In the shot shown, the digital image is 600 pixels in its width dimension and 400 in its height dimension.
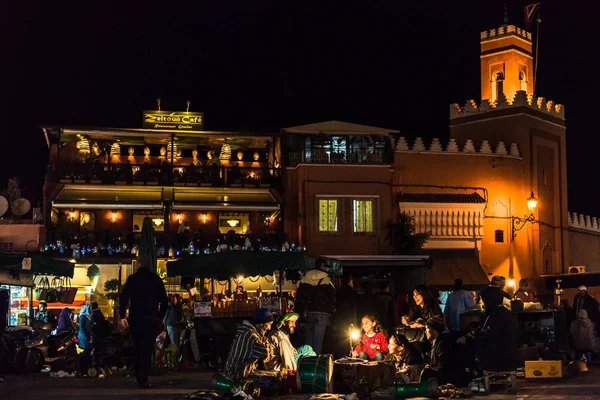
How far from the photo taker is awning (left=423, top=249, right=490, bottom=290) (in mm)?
28594

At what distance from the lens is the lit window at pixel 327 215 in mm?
29484

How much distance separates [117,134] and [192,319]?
12.2 meters

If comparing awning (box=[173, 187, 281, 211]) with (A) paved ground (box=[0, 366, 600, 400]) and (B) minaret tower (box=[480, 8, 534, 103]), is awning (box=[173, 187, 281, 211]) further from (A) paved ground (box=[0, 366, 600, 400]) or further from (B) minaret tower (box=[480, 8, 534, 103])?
(A) paved ground (box=[0, 366, 600, 400])

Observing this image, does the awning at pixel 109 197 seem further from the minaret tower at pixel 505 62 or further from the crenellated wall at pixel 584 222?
the crenellated wall at pixel 584 222

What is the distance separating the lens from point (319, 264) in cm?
1532

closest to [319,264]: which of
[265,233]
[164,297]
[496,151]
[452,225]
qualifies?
[164,297]

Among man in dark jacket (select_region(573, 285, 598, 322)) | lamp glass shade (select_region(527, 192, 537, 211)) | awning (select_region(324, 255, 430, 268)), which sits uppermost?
lamp glass shade (select_region(527, 192, 537, 211))

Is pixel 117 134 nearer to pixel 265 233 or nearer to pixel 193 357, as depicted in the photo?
pixel 265 233

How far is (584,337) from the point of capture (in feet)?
54.7

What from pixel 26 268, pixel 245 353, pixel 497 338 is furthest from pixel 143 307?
pixel 26 268

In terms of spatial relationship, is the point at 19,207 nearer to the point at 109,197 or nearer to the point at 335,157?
the point at 109,197

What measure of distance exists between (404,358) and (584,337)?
209 inches

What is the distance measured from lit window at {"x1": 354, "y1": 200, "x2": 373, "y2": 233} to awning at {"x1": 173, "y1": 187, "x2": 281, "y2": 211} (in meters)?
2.74

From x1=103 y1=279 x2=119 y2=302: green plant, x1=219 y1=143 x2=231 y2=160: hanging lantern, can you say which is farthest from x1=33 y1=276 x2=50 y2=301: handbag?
x1=219 y1=143 x2=231 y2=160: hanging lantern
